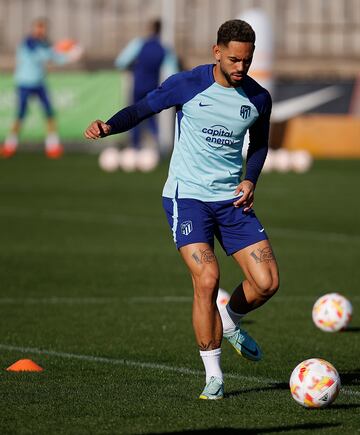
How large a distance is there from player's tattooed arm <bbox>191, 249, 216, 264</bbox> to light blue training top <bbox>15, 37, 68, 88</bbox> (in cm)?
2122

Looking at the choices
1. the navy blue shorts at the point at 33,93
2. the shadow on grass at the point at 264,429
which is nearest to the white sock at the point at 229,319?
the shadow on grass at the point at 264,429

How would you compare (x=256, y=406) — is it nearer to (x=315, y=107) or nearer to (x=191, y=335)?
(x=191, y=335)

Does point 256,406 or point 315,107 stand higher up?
point 256,406

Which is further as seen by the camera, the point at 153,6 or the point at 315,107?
the point at 153,6

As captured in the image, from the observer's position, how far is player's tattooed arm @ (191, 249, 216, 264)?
7.49m

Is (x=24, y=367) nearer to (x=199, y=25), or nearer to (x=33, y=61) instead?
(x=33, y=61)

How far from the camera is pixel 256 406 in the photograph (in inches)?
280

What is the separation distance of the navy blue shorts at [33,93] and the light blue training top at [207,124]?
21.0 meters

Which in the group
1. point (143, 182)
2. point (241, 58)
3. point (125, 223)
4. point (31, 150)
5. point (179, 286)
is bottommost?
point (31, 150)

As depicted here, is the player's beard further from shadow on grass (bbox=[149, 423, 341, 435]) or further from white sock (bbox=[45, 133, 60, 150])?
white sock (bbox=[45, 133, 60, 150])

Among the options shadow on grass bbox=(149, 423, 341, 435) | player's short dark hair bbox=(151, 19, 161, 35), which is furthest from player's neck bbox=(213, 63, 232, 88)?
player's short dark hair bbox=(151, 19, 161, 35)

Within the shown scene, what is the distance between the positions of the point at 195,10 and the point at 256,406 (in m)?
34.2

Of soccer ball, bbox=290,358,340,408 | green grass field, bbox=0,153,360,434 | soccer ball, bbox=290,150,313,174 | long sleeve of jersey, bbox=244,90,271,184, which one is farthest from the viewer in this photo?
soccer ball, bbox=290,150,313,174

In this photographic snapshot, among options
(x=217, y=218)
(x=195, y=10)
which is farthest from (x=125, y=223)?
(x=195, y=10)
